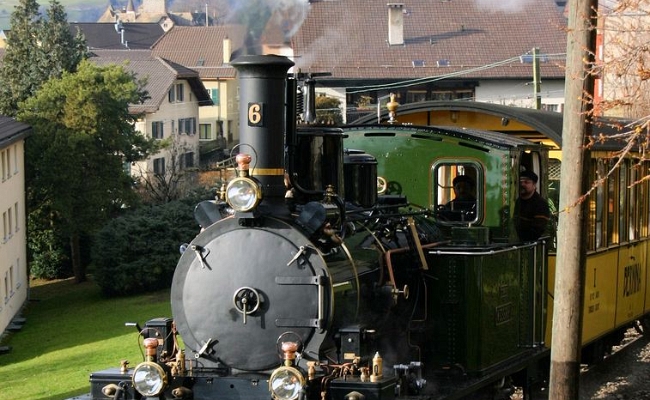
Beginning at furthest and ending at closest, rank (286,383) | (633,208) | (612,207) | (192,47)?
(192,47) < (633,208) < (612,207) < (286,383)

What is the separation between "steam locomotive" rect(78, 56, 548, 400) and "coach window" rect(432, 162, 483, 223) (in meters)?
0.89

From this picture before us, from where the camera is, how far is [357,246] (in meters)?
8.45

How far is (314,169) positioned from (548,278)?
4513mm

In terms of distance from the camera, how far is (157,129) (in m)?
56.4

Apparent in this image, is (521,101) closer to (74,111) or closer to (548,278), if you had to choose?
(74,111)

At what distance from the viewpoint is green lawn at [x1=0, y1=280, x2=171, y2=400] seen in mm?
24047

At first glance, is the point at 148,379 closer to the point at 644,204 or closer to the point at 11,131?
the point at 644,204

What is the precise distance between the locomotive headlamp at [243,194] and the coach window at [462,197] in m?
3.38

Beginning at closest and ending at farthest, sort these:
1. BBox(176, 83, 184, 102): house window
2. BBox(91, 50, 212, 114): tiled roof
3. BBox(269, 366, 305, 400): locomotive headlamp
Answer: BBox(269, 366, 305, 400): locomotive headlamp, BBox(91, 50, 212, 114): tiled roof, BBox(176, 83, 184, 102): house window

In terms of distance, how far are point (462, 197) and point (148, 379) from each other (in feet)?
14.3

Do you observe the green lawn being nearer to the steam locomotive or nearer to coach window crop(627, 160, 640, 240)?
Result: coach window crop(627, 160, 640, 240)

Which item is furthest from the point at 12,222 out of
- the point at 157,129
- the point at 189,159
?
the point at 189,159

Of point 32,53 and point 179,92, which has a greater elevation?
point 32,53

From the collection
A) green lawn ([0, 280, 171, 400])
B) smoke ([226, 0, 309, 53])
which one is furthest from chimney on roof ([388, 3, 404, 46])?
smoke ([226, 0, 309, 53])
